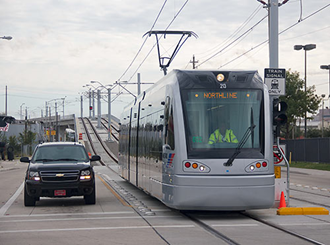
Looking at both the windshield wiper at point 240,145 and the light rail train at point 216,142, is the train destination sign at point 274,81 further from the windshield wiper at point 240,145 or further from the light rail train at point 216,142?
the windshield wiper at point 240,145

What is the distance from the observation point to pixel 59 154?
16.4 metres

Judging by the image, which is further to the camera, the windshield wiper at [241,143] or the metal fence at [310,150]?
the metal fence at [310,150]

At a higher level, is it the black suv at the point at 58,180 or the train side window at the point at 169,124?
the train side window at the point at 169,124

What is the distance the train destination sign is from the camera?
1523cm

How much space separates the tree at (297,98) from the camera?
51.4m

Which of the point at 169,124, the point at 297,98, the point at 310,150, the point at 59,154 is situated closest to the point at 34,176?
the point at 59,154

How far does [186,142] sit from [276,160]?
334 cm

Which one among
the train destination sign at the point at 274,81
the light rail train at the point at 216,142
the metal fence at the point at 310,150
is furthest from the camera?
the metal fence at the point at 310,150

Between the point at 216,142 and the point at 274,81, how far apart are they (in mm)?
3729

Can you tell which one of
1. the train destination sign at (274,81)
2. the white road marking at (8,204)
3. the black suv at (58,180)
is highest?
the train destination sign at (274,81)

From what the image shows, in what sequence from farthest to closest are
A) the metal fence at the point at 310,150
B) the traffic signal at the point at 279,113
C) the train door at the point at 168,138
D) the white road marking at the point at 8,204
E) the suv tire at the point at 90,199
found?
1. the metal fence at the point at 310,150
2. the suv tire at the point at 90,199
3. the white road marking at the point at 8,204
4. the traffic signal at the point at 279,113
5. the train door at the point at 168,138

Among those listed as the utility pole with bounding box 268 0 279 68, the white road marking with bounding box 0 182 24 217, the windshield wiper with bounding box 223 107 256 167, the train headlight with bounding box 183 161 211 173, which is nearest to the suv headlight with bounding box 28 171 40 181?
the white road marking with bounding box 0 182 24 217

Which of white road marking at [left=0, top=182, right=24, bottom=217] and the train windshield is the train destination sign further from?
white road marking at [left=0, top=182, right=24, bottom=217]

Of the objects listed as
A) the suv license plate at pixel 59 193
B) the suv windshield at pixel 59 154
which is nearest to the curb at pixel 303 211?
the suv license plate at pixel 59 193
